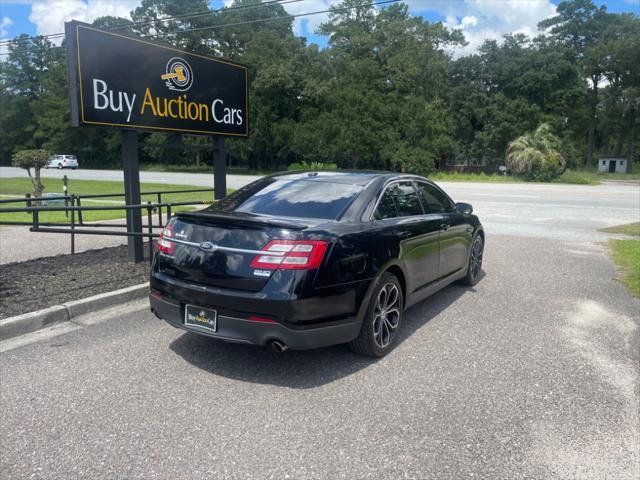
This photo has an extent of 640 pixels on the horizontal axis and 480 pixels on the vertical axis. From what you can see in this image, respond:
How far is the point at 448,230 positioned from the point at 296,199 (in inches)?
80.5

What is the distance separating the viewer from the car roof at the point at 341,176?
186 inches

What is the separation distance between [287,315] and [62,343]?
7.84 ft

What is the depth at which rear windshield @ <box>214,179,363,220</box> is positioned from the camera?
423 centimetres

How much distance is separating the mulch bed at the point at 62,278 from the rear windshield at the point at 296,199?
7.55 ft

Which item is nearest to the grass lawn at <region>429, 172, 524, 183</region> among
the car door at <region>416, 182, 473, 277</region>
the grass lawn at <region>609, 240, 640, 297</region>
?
the grass lawn at <region>609, 240, 640, 297</region>

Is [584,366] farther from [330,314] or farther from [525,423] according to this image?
[330,314]

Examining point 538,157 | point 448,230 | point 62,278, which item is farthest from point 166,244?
point 538,157

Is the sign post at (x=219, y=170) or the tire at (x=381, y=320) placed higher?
the sign post at (x=219, y=170)

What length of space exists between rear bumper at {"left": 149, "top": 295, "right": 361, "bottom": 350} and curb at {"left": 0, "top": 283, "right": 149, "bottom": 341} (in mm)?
1858

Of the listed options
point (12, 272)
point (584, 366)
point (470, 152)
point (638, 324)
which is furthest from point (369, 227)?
point (470, 152)

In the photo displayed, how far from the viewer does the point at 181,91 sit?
25.2 feet

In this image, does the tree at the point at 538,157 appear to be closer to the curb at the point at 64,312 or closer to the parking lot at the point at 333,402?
the parking lot at the point at 333,402

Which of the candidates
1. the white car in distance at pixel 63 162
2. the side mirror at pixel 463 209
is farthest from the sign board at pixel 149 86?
the white car in distance at pixel 63 162

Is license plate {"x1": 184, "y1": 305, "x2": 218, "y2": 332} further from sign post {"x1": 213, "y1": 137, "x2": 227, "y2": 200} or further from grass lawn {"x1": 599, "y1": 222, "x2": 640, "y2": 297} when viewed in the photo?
grass lawn {"x1": 599, "y1": 222, "x2": 640, "y2": 297}
